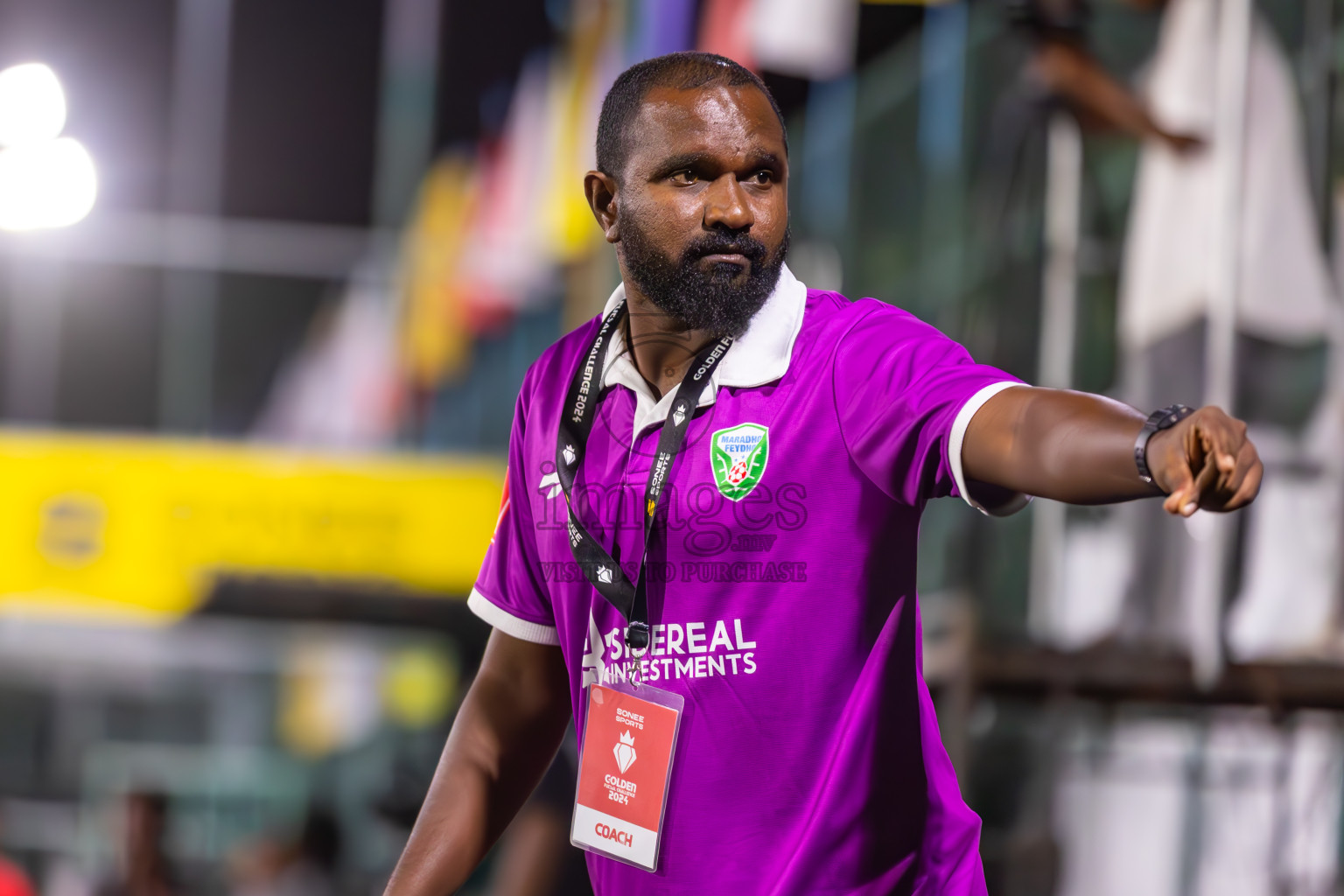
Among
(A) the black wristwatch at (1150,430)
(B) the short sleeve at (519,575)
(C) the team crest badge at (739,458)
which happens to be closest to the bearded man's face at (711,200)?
(C) the team crest badge at (739,458)

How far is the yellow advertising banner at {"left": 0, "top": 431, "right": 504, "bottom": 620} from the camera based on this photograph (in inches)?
352

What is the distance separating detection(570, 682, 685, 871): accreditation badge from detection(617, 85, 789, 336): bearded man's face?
0.46 meters

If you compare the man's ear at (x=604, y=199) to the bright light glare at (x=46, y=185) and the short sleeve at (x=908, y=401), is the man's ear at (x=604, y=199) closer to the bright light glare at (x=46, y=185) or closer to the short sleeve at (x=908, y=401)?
the short sleeve at (x=908, y=401)

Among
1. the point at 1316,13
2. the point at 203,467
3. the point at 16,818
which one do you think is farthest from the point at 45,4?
the point at 1316,13

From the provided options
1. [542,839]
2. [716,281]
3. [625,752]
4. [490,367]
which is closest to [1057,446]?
[716,281]

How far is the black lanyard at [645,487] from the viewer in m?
1.86

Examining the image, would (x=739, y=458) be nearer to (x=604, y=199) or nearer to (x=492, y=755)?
(x=604, y=199)

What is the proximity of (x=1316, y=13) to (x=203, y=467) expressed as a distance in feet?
21.7

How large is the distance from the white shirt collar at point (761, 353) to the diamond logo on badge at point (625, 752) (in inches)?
14.6

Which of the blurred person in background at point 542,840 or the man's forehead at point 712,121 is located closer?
the man's forehead at point 712,121

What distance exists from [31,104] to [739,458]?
9.85 m

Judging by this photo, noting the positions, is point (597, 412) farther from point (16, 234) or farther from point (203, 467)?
point (16, 234)

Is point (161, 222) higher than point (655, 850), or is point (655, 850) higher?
point (161, 222)

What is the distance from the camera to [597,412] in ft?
6.58
